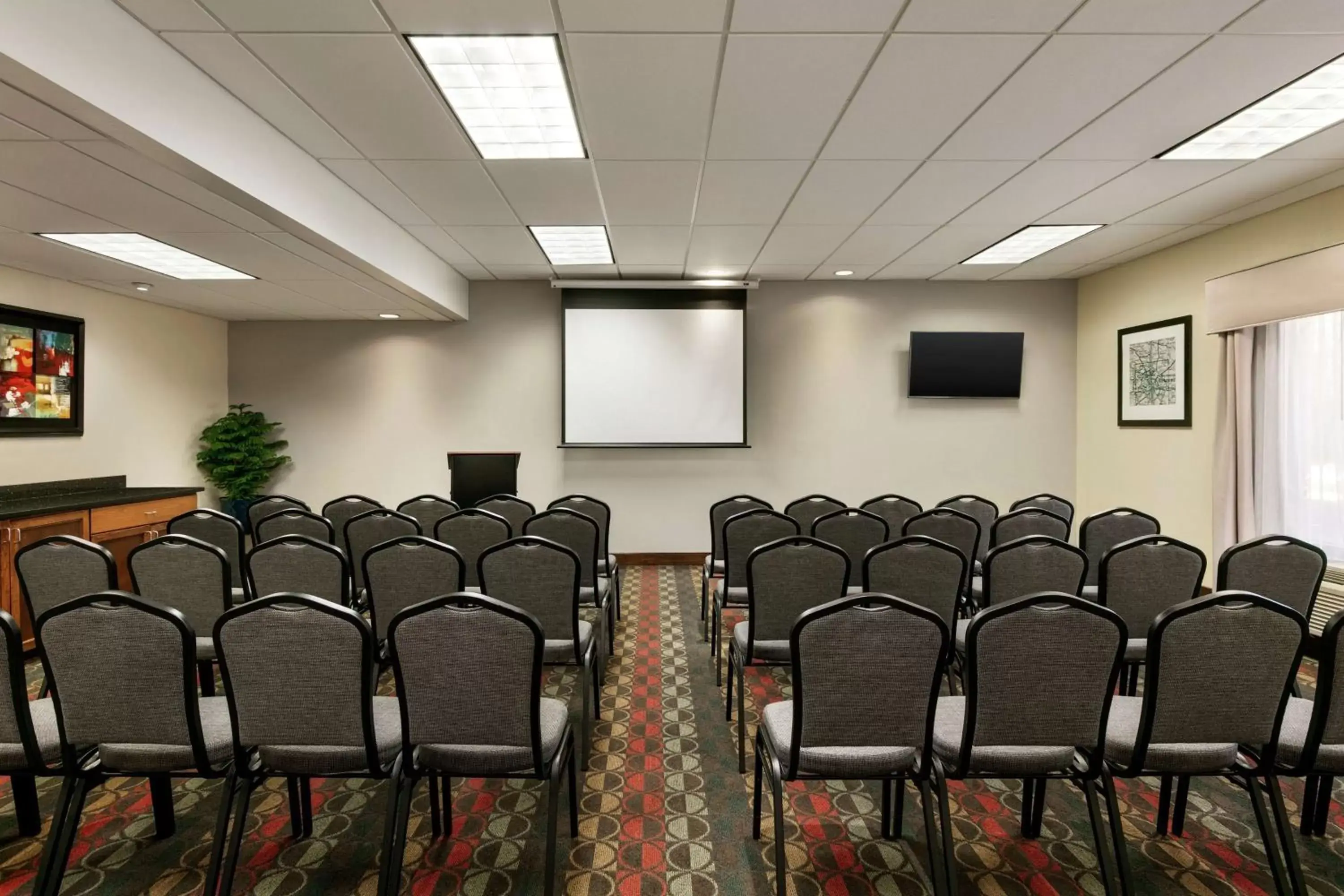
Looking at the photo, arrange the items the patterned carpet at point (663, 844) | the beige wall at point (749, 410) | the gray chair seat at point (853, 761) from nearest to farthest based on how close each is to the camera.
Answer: the gray chair seat at point (853, 761), the patterned carpet at point (663, 844), the beige wall at point (749, 410)

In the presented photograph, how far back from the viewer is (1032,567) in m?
3.06

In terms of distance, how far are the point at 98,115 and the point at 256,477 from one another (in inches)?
222

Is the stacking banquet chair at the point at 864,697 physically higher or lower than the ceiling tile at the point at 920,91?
lower

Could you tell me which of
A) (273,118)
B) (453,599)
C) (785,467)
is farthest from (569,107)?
(785,467)

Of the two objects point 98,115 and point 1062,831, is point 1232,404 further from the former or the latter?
point 98,115

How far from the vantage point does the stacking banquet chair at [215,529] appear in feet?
12.5

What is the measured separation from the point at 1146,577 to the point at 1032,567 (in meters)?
0.51

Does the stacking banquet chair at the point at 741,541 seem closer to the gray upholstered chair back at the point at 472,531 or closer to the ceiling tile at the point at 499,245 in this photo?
the gray upholstered chair back at the point at 472,531

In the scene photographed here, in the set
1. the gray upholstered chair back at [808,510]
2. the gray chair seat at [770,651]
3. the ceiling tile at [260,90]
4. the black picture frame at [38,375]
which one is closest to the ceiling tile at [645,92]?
the ceiling tile at [260,90]

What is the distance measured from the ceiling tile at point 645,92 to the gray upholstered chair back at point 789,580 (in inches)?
87.1

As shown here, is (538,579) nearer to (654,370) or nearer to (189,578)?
(189,578)

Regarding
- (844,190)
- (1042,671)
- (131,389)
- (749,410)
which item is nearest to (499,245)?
(844,190)

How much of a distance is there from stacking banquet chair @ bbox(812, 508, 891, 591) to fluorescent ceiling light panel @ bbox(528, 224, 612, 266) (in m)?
3.03

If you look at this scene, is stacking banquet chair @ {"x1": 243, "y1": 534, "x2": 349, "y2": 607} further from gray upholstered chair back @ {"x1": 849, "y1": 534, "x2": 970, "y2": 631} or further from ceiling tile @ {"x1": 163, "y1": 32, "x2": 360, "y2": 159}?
gray upholstered chair back @ {"x1": 849, "y1": 534, "x2": 970, "y2": 631}
